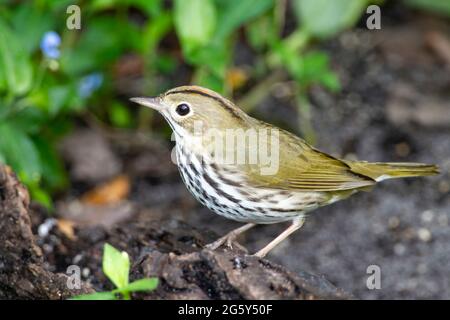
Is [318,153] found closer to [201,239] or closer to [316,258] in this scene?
[201,239]

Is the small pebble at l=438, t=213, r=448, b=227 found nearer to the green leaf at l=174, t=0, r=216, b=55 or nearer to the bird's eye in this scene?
the green leaf at l=174, t=0, r=216, b=55

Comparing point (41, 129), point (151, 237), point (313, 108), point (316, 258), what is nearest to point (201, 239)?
point (151, 237)

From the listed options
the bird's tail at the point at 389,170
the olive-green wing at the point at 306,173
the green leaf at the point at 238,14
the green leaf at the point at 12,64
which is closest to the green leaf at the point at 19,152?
the green leaf at the point at 12,64

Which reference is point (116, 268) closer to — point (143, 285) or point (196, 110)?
point (143, 285)

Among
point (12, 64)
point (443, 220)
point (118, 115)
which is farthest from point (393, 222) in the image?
point (12, 64)

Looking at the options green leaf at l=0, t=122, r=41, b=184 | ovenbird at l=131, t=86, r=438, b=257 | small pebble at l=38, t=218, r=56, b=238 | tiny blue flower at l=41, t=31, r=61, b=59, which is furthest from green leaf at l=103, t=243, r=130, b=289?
tiny blue flower at l=41, t=31, r=61, b=59
